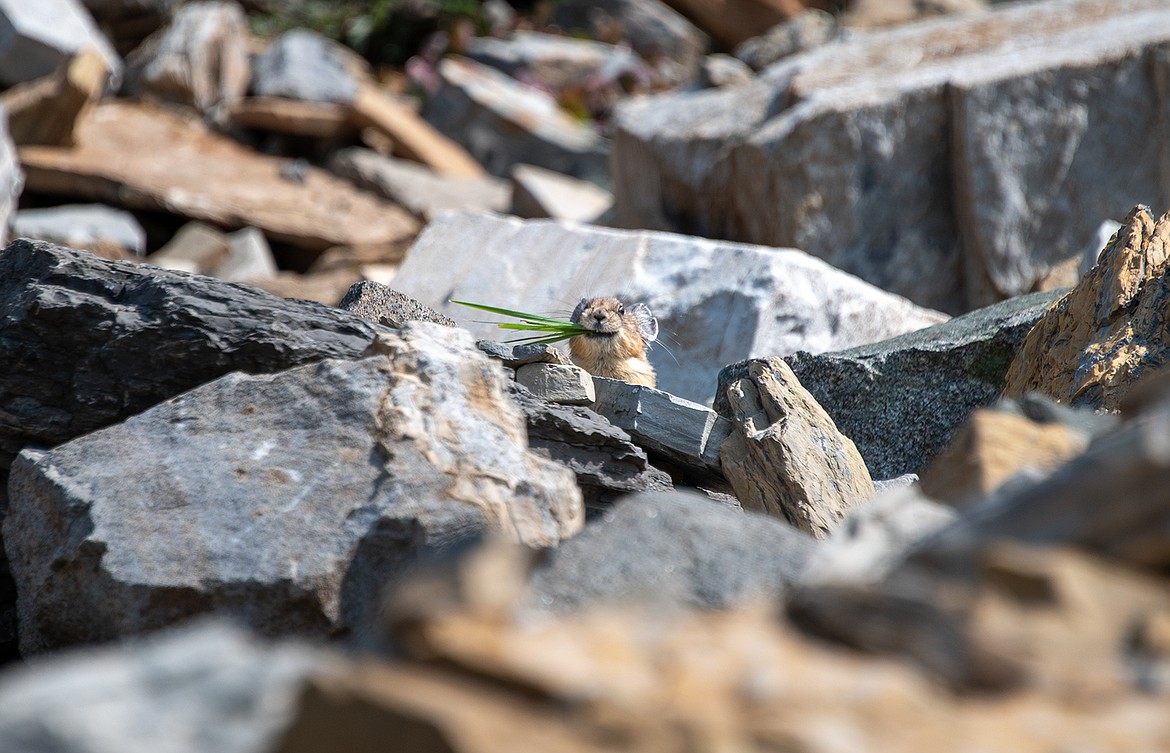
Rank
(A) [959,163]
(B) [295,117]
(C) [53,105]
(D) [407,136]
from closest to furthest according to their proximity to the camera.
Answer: (A) [959,163]
(C) [53,105]
(B) [295,117]
(D) [407,136]

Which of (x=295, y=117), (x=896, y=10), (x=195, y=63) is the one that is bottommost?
(x=295, y=117)

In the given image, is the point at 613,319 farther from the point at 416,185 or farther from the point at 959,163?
the point at 416,185

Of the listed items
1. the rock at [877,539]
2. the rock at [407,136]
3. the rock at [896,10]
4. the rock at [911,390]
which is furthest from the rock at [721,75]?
the rock at [877,539]

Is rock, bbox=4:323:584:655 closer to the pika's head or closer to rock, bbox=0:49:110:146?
the pika's head

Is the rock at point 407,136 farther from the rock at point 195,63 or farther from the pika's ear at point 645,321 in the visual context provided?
the pika's ear at point 645,321

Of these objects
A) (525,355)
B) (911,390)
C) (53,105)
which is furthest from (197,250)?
(911,390)

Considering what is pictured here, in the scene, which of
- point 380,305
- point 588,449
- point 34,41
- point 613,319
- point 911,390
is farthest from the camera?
point 34,41
